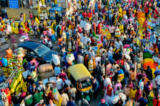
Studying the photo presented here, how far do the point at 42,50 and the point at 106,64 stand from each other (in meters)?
4.19

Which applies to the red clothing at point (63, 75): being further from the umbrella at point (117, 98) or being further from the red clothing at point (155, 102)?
the red clothing at point (155, 102)

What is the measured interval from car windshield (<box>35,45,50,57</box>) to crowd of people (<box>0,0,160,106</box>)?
3.17 feet

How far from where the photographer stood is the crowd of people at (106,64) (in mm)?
8789

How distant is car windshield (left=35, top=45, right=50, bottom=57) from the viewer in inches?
492

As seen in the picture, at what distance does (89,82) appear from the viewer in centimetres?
960

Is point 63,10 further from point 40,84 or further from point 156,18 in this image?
point 40,84

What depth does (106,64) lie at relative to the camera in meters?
11.0

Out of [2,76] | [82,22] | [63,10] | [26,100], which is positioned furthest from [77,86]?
[63,10]

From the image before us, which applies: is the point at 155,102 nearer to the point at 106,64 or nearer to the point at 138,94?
the point at 138,94

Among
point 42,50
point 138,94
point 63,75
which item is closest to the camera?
point 138,94

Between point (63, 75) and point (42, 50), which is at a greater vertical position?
point (42, 50)

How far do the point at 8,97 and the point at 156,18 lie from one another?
17.0m

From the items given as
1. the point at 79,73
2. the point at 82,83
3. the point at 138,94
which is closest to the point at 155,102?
the point at 138,94

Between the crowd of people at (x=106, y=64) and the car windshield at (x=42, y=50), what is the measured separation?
97 cm
